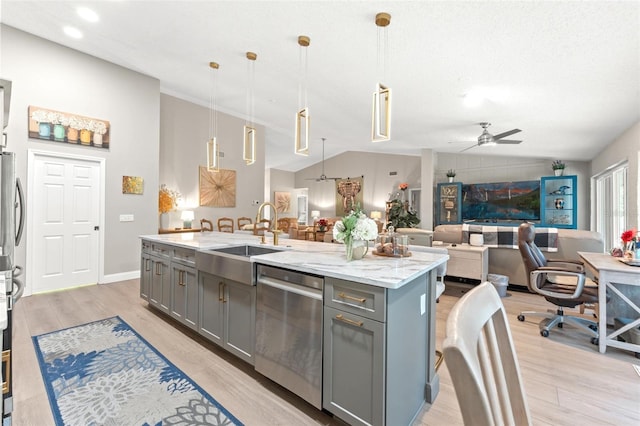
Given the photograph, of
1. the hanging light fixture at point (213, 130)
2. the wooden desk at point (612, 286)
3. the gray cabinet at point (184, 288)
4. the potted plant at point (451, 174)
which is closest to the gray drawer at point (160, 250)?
the gray cabinet at point (184, 288)

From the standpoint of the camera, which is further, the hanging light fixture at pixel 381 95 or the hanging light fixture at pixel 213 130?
the hanging light fixture at pixel 213 130

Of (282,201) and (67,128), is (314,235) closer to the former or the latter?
(282,201)

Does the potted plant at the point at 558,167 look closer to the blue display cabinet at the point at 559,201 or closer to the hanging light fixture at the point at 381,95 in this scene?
the blue display cabinet at the point at 559,201

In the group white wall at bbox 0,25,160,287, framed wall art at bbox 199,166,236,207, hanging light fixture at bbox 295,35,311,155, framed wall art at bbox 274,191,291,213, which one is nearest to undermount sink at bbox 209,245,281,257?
hanging light fixture at bbox 295,35,311,155

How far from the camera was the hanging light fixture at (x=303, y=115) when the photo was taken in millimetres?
2807

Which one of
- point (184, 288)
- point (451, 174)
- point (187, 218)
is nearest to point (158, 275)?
point (184, 288)

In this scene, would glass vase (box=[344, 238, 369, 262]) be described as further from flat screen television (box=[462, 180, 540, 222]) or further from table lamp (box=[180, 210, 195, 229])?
flat screen television (box=[462, 180, 540, 222])

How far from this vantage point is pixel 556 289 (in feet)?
9.83

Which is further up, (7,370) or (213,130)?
(213,130)

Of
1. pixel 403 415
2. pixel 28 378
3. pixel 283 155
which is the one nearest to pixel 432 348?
pixel 403 415

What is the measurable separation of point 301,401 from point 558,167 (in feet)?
25.2

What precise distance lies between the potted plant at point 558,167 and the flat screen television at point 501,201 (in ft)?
1.36

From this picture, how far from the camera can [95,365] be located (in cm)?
228

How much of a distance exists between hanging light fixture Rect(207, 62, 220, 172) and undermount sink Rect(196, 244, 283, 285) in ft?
5.65
